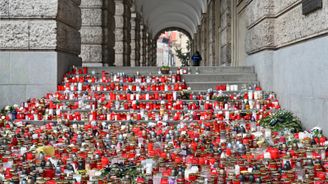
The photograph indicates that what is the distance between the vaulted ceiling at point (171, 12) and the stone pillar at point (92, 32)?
16024 millimetres

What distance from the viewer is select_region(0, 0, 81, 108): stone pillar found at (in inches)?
476

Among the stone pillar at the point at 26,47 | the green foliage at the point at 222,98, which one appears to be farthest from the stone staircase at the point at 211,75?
the stone pillar at the point at 26,47

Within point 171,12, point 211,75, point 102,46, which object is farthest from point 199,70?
point 171,12

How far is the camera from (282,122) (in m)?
9.70

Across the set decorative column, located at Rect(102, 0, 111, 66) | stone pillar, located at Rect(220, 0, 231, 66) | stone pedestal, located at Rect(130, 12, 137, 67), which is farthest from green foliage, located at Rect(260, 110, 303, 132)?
stone pedestal, located at Rect(130, 12, 137, 67)

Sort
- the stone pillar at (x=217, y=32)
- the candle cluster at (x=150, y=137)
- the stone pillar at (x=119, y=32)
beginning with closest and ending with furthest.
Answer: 1. the candle cluster at (x=150, y=137)
2. the stone pillar at (x=119, y=32)
3. the stone pillar at (x=217, y=32)

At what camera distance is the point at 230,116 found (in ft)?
33.9

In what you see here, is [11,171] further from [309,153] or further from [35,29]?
[35,29]

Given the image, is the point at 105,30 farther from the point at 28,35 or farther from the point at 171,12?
the point at 171,12

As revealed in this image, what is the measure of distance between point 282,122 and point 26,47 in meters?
6.14

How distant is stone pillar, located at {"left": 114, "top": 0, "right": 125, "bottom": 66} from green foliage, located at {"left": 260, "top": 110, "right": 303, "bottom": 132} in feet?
Result: 44.4

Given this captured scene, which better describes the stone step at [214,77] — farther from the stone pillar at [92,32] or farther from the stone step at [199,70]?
the stone pillar at [92,32]

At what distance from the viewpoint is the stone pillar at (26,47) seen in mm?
12078

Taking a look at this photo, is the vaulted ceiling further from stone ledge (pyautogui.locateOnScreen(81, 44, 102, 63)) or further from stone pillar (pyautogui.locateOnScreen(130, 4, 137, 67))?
stone ledge (pyautogui.locateOnScreen(81, 44, 102, 63))
